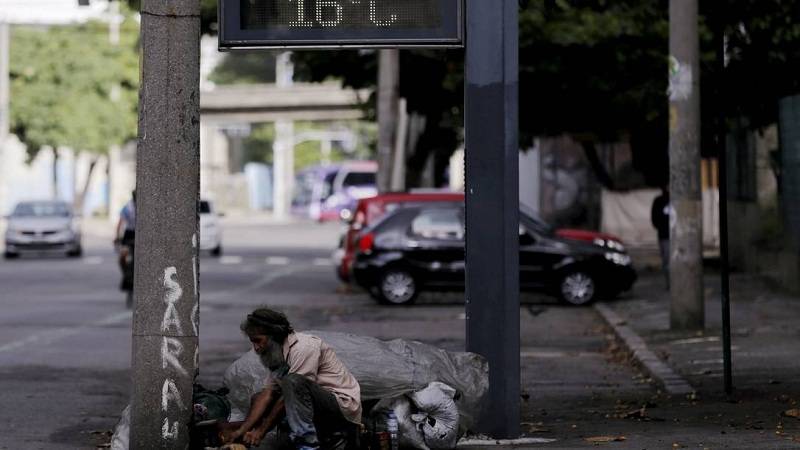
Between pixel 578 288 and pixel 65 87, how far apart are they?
162ft

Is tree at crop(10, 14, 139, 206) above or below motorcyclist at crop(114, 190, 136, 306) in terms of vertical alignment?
above

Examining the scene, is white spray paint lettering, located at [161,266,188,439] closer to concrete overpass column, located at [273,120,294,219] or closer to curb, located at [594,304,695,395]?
curb, located at [594,304,695,395]

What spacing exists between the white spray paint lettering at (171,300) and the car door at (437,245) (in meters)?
14.9

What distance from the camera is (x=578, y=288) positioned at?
935 inches

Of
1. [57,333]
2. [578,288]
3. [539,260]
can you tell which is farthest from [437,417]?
[578,288]

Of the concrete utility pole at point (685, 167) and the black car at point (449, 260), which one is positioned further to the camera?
the black car at point (449, 260)

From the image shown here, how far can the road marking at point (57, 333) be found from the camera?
17125 mm

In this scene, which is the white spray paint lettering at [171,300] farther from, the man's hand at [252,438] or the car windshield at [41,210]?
the car windshield at [41,210]

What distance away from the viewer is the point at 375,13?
31.4ft

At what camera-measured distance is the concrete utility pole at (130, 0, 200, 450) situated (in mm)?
8875

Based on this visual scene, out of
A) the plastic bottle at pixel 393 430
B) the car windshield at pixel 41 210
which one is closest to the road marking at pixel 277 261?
the car windshield at pixel 41 210

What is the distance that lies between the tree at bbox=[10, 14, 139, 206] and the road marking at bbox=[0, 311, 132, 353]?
48.3m

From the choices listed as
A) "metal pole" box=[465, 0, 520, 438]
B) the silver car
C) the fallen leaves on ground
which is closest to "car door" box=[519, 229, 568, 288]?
the fallen leaves on ground

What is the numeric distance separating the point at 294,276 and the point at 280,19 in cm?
2247
